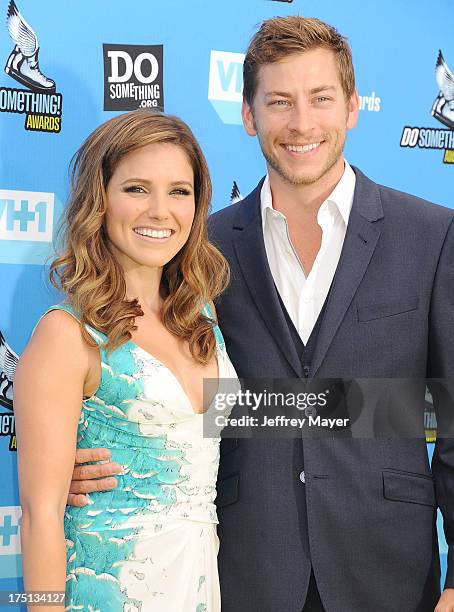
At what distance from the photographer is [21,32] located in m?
2.49

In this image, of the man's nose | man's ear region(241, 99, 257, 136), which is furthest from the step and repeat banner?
the man's nose

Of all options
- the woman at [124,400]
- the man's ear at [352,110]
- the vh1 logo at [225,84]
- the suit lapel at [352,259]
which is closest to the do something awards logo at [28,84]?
the vh1 logo at [225,84]

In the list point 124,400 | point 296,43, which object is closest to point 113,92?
point 296,43

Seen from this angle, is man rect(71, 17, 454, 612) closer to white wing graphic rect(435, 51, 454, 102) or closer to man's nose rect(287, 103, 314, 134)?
man's nose rect(287, 103, 314, 134)

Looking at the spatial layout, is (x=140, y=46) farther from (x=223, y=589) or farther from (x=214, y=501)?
(x=223, y=589)

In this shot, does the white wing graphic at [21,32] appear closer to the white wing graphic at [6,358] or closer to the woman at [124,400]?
the woman at [124,400]

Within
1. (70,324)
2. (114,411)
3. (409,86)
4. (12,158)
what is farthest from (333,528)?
(409,86)

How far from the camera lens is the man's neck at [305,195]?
2.24m

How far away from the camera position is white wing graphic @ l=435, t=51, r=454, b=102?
300 cm

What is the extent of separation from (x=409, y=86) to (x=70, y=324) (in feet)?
5.45

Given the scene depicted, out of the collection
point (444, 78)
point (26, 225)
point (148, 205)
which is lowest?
point (148, 205)

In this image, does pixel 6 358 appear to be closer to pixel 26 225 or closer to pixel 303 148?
pixel 26 225

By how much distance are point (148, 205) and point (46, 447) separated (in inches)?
22.4

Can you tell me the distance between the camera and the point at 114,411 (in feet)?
6.08
